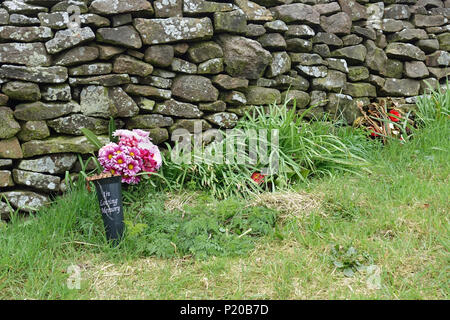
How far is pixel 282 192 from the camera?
117 inches

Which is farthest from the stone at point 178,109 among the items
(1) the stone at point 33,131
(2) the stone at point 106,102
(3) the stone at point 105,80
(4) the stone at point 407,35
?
(4) the stone at point 407,35

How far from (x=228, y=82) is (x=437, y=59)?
265 centimetres

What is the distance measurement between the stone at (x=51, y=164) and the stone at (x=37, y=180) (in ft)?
0.13

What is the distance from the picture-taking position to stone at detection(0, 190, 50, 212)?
2.88m

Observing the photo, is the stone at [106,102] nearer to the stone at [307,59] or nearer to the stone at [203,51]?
the stone at [203,51]

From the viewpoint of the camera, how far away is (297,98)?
395 cm

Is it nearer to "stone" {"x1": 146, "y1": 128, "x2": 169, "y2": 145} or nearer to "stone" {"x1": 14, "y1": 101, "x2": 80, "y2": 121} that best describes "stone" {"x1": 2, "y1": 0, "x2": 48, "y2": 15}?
"stone" {"x1": 14, "y1": 101, "x2": 80, "y2": 121}

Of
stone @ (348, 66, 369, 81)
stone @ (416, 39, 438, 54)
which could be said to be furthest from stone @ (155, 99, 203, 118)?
stone @ (416, 39, 438, 54)

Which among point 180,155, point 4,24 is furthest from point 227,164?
point 4,24

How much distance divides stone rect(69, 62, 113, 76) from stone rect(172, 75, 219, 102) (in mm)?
571

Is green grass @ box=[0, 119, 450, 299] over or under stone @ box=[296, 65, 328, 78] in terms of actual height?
under

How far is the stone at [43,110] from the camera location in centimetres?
292

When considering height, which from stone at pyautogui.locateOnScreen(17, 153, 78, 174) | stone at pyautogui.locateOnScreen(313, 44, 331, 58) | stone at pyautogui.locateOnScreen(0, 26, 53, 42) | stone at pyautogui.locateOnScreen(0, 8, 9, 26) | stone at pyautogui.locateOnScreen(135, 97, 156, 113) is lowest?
stone at pyautogui.locateOnScreen(17, 153, 78, 174)
